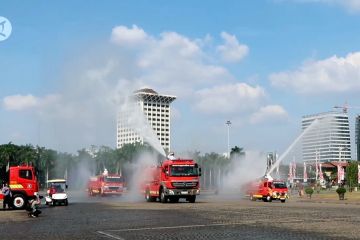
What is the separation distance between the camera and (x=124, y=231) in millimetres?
20234

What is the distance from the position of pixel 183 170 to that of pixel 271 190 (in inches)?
551

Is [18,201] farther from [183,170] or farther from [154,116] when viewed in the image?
[154,116]

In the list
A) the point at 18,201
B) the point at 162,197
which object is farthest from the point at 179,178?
the point at 18,201

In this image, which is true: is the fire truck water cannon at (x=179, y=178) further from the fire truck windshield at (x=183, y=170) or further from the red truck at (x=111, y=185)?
the red truck at (x=111, y=185)

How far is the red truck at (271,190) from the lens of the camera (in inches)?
2170

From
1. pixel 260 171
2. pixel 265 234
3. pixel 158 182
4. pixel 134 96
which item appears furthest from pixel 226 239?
pixel 260 171

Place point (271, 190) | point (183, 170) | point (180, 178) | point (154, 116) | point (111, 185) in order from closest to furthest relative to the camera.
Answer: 1. point (180, 178)
2. point (183, 170)
3. point (271, 190)
4. point (111, 185)
5. point (154, 116)

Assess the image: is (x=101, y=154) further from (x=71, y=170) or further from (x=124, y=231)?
(x=124, y=231)

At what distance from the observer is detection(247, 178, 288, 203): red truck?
5512 centimetres

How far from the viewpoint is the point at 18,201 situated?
40.5 meters

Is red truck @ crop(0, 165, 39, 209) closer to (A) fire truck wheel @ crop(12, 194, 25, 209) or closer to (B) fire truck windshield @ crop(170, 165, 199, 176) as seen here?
(A) fire truck wheel @ crop(12, 194, 25, 209)

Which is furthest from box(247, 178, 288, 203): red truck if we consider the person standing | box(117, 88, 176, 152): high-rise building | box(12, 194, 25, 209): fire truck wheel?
the person standing

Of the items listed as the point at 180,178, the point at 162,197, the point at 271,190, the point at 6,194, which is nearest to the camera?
the point at 6,194

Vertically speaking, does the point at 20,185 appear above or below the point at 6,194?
above
